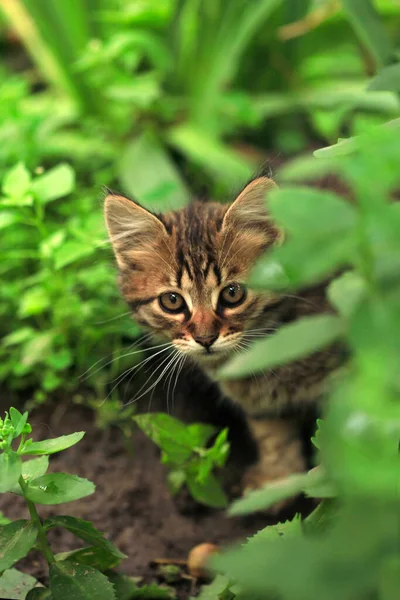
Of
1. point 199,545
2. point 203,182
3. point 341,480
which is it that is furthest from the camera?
point 203,182

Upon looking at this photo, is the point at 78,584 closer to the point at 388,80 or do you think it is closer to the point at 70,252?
the point at 70,252

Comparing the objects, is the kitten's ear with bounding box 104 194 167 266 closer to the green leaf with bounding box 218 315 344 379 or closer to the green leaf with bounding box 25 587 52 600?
the green leaf with bounding box 25 587 52 600

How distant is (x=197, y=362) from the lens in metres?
2.15

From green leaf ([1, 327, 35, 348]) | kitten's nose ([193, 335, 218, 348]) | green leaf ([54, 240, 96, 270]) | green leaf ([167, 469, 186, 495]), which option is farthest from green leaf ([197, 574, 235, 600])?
green leaf ([1, 327, 35, 348])

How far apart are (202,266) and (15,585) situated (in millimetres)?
895

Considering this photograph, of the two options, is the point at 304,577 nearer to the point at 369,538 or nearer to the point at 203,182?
the point at 369,538

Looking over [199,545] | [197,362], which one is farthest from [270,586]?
[197,362]

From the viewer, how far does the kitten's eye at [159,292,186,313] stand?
77.8 inches

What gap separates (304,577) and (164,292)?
1.32 m

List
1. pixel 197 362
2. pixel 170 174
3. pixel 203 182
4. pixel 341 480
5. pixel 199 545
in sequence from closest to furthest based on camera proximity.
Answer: pixel 341 480
pixel 199 545
pixel 197 362
pixel 170 174
pixel 203 182

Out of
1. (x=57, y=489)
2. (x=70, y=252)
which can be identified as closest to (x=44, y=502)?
(x=57, y=489)

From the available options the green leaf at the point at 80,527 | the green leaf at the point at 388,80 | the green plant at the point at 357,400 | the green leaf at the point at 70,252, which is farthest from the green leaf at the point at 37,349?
the green plant at the point at 357,400

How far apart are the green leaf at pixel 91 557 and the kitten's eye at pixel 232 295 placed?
726mm

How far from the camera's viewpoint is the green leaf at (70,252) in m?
2.01
